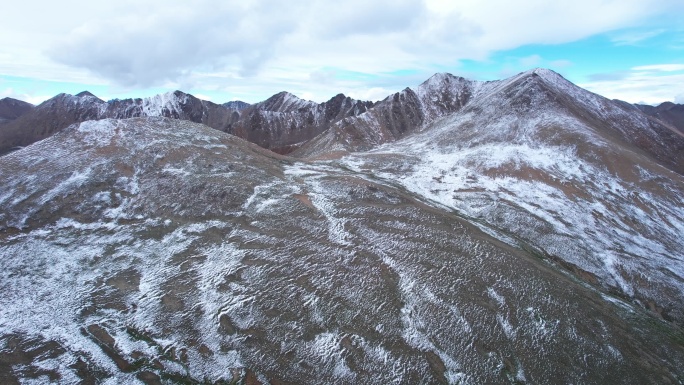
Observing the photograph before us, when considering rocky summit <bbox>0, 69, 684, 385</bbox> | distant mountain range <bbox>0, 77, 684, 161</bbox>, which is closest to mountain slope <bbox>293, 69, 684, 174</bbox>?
distant mountain range <bbox>0, 77, 684, 161</bbox>

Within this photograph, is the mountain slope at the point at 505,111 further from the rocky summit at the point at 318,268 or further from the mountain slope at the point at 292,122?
the mountain slope at the point at 292,122

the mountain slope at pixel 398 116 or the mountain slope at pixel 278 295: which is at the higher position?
the mountain slope at pixel 398 116

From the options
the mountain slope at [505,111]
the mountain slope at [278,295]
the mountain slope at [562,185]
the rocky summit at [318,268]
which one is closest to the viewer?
the mountain slope at [278,295]

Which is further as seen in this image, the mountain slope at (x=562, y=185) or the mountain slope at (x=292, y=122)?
the mountain slope at (x=292, y=122)

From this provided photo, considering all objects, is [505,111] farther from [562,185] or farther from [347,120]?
[347,120]

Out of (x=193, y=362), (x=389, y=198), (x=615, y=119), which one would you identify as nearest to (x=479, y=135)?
(x=615, y=119)

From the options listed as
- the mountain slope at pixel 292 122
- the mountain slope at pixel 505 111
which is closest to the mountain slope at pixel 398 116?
the mountain slope at pixel 505 111

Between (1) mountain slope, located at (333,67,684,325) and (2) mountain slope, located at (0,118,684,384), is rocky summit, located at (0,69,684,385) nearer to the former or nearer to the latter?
(2) mountain slope, located at (0,118,684,384)
